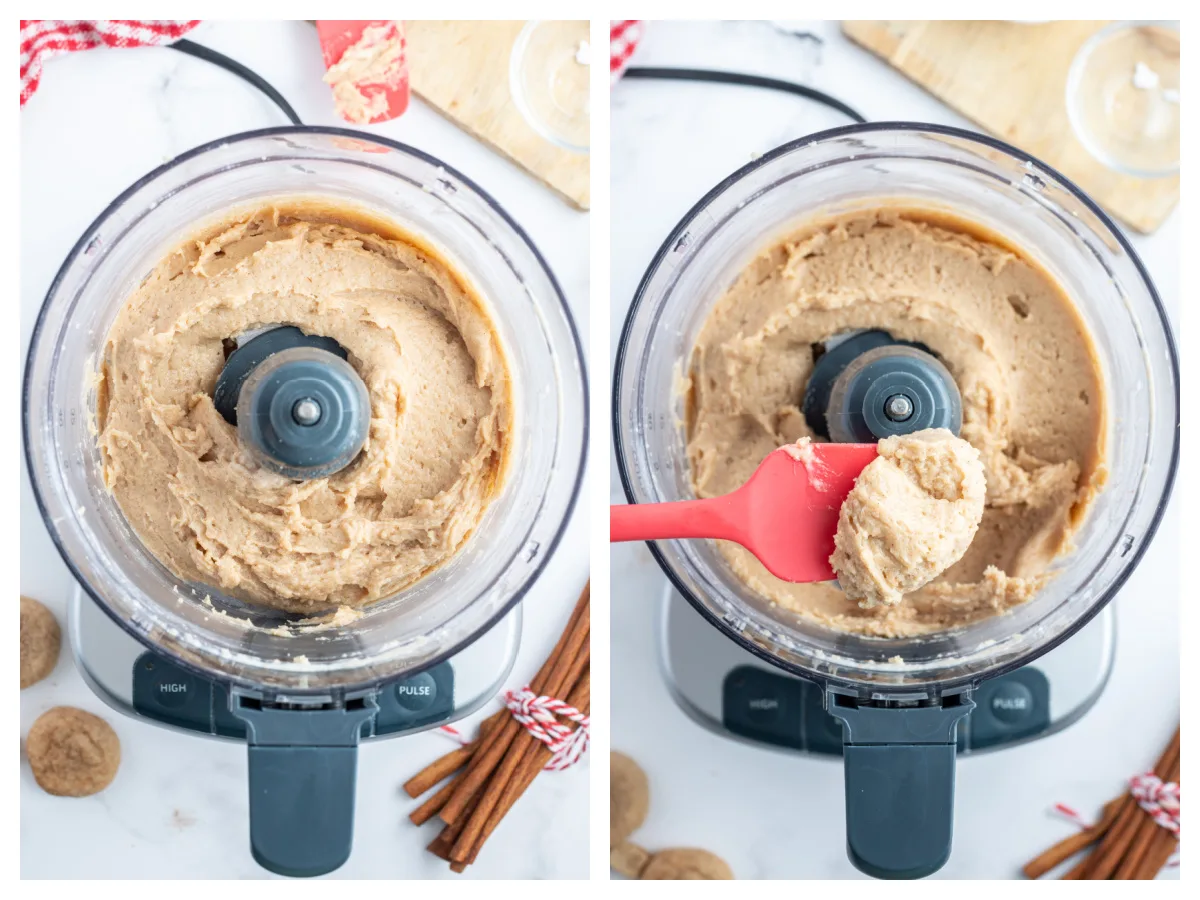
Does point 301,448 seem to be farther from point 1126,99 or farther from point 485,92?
point 1126,99

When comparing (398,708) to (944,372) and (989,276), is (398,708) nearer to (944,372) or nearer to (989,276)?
(944,372)

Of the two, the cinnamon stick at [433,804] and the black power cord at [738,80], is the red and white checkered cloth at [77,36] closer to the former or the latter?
the black power cord at [738,80]

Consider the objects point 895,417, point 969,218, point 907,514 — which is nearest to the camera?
point 907,514

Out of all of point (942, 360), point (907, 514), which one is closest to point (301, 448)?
point (907, 514)

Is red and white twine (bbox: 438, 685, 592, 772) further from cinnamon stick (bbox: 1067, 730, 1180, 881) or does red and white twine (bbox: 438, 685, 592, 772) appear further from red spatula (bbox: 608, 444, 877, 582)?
cinnamon stick (bbox: 1067, 730, 1180, 881)

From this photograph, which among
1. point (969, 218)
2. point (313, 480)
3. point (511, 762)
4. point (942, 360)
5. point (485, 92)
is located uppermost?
point (485, 92)

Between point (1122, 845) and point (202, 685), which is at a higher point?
point (202, 685)

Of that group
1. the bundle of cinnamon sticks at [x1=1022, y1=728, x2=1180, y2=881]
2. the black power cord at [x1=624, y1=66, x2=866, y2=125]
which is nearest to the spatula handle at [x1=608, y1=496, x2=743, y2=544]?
A: the black power cord at [x1=624, y1=66, x2=866, y2=125]
